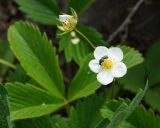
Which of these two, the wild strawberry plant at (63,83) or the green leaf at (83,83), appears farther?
the green leaf at (83,83)

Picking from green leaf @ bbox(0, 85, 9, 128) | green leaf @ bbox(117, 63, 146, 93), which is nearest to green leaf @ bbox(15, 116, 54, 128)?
green leaf @ bbox(0, 85, 9, 128)

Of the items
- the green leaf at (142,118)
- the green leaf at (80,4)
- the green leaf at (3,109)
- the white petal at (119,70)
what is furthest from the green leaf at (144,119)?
the green leaf at (80,4)

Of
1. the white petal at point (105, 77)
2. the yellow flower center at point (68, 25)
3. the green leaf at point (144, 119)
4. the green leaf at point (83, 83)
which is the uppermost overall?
the yellow flower center at point (68, 25)

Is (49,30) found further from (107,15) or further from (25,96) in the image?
(25,96)

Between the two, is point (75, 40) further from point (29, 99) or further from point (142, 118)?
point (142, 118)

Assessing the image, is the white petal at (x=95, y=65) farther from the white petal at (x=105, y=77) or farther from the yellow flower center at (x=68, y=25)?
the yellow flower center at (x=68, y=25)

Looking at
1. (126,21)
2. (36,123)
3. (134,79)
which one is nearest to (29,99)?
(36,123)

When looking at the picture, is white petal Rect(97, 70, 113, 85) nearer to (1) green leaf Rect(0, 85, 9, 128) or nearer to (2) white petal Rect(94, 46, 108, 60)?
(2) white petal Rect(94, 46, 108, 60)
